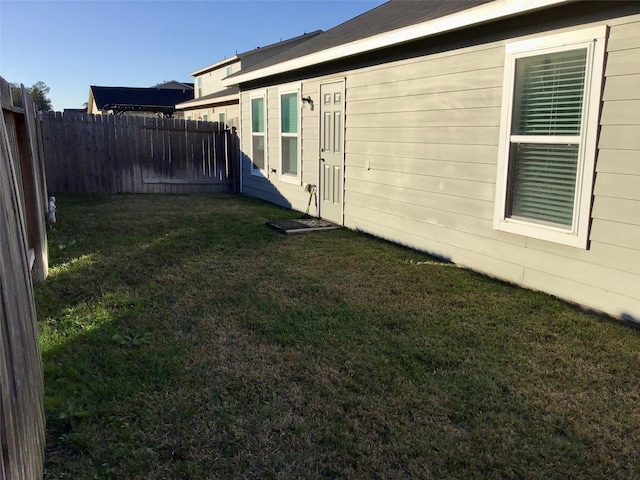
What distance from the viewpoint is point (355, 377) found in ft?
9.53

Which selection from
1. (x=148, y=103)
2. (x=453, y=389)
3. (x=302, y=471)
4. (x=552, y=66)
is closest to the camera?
(x=302, y=471)

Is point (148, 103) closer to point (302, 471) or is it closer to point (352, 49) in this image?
point (352, 49)

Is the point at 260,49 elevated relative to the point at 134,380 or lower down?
elevated

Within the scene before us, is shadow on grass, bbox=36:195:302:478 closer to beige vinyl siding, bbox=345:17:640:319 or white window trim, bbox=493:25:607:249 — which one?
beige vinyl siding, bbox=345:17:640:319

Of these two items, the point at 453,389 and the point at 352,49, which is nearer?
the point at 453,389

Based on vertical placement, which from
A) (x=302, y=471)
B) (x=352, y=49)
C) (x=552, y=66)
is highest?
(x=352, y=49)

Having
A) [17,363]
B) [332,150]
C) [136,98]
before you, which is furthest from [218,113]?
[136,98]

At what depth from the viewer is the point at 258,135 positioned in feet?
34.0

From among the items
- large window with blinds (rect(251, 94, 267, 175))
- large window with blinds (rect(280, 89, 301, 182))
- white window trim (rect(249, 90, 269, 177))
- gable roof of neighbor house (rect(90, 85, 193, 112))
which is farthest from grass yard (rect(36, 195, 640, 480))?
gable roof of neighbor house (rect(90, 85, 193, 112))

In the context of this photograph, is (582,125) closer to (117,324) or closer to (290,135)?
(117,324)

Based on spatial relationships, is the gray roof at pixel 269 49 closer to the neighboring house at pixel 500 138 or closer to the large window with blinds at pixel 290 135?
the large window with blinds at pixel 290 135

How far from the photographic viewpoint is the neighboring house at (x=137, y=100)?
2714 cm

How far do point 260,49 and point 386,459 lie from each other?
19.9 meters

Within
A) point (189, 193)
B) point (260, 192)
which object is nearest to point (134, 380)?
point (260, 192)
